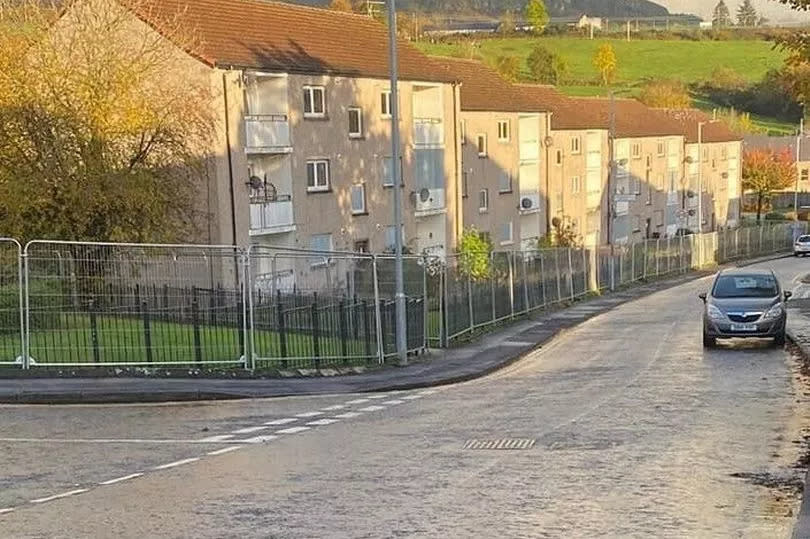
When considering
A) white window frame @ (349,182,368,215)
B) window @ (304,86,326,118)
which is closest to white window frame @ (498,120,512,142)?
white window frame @ (349,182,368,215)

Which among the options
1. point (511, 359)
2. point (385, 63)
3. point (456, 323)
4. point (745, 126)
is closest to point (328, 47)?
point (385, 63)

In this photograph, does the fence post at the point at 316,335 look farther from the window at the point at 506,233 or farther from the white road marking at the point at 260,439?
the window at the point at 506,233

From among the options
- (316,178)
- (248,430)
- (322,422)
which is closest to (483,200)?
(316,178)

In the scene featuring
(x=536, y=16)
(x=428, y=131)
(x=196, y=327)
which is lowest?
(x=196, y=327)

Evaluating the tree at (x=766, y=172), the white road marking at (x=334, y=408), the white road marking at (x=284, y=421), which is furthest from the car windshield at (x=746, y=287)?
the tree at (x=766, y=172)

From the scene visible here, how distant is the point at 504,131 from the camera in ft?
198

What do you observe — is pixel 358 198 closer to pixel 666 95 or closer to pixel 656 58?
Answer: pixel 666 95

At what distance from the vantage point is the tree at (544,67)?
120m

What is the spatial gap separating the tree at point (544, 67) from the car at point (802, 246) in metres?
46.3

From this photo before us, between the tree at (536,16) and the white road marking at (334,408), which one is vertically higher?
the tree at (536,16)

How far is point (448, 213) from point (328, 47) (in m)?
11.1

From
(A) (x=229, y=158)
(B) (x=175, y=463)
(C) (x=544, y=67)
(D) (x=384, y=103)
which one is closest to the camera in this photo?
(B) (x=175, y=463)

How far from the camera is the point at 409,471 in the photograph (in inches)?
434

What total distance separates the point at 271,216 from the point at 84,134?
11.6 metres
